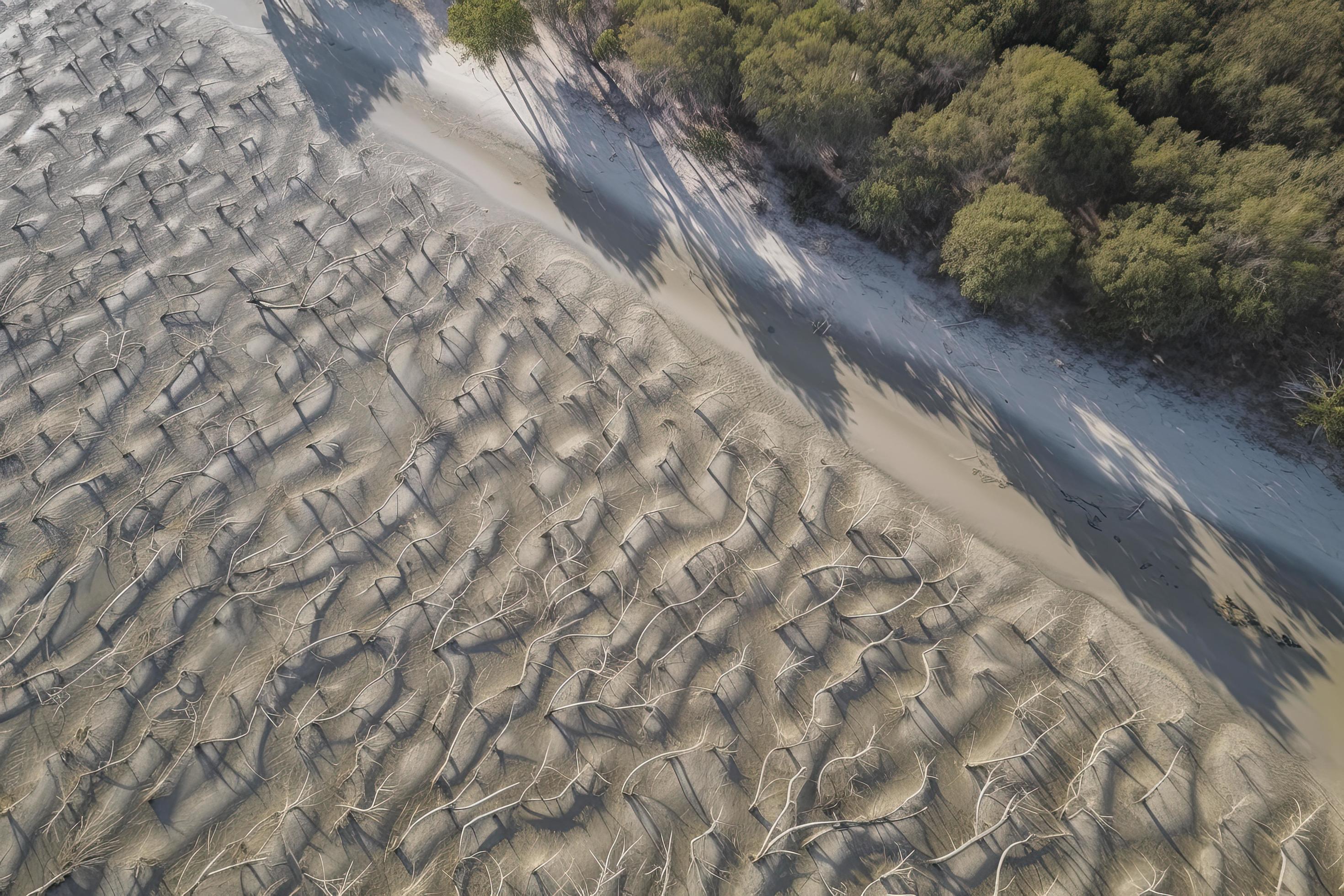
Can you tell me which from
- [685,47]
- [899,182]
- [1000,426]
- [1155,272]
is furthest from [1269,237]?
[685,47]

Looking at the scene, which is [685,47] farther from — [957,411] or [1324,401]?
[1324,401]

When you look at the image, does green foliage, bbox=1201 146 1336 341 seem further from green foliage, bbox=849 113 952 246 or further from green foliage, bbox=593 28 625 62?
green foliage, bbox=593 28 625 62

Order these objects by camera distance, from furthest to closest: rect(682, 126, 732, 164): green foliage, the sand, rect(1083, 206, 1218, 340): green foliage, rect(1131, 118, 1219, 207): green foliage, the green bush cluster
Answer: rect(682, 126, 732, 164): green foliage, rect(1131, 118, 1219, 207): green foliage, the green bush cluster, rect(1083, 206, 1218, 340): green foliage, the sand

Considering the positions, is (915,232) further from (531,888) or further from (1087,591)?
(531,888)

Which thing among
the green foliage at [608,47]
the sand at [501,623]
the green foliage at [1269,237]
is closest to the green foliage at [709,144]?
the green foliage at [608,47]

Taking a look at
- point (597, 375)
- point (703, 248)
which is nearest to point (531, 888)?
point (597, 375)

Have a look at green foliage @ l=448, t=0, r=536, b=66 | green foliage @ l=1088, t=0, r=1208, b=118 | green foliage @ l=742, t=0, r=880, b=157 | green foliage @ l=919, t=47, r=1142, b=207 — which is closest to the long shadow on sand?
green foliage @ l=448, t=0, r=536, b=66

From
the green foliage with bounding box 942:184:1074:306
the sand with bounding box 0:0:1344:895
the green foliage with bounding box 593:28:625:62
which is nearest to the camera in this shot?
the sand with bounding box 0:0:1344:895
